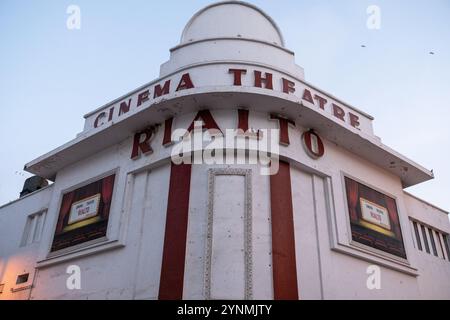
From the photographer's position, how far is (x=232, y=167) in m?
11.2

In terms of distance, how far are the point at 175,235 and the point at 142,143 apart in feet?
11.3

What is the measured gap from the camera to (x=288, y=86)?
12883 mm

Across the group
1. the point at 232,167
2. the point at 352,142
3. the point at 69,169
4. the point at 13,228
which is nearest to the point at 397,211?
the point at 352,142

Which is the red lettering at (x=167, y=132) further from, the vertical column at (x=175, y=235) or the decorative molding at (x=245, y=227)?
the decorative molding at (x=245, y=227)

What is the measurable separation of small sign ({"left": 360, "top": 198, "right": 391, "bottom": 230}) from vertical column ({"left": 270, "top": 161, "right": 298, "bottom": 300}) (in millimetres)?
3068

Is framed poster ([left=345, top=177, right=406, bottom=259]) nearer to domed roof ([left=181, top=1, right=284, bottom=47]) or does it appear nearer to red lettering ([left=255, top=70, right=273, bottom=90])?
red lettering ([left=255, top=70, right=273, bottom=90])

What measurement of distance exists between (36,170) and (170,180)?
6689mm

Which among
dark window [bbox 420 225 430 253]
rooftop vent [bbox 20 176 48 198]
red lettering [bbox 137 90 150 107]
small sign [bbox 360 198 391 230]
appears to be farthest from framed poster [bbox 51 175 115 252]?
dark window [bbox 420 225 430 253]

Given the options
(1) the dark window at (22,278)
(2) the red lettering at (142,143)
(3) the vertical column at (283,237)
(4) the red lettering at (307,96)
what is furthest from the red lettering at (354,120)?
(1) the dark window at (22,278)

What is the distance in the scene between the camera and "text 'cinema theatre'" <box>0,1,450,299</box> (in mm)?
10445

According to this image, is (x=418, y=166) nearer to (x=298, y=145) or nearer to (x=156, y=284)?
(x=298, y=145)

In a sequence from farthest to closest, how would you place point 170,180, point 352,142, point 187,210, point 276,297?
point 352,142, point 170,180, point 187,210, point 276,297

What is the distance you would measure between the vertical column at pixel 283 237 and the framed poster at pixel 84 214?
497cm

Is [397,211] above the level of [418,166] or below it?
below
